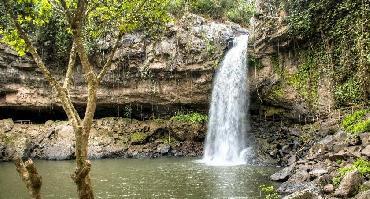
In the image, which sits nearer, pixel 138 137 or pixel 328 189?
pixel 328 189

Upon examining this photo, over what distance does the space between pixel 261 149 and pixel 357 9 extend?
8.94 metres

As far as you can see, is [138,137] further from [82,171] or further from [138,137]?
[82,171]

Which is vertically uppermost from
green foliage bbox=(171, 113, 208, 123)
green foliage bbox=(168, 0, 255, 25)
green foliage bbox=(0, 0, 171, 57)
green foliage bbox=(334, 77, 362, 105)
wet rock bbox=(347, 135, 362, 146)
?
green foliage bbox=(168, 0, 255, 25)

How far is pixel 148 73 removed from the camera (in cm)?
2830

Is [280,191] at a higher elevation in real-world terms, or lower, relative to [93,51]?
lower

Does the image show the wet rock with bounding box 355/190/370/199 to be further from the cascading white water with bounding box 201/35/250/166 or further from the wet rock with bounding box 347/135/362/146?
the cascading white water with bounding box 201/35/250/166

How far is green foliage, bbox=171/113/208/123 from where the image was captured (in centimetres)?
2920

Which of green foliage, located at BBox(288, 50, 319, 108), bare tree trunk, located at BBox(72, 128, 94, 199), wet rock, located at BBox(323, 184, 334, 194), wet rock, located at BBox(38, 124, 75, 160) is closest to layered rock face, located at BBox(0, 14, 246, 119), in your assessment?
wet rock, located at BBox(38, 124, 75, 160)

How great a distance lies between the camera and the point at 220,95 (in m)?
27.3

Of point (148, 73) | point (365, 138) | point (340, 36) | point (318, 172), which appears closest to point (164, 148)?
point (148, 73)

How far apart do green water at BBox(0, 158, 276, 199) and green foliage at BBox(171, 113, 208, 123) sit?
5.27 meters

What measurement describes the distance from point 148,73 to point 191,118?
4.36 m

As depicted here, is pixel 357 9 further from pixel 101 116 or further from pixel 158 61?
pixel 101 116

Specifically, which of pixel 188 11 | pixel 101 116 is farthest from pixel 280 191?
pixel 101 116
